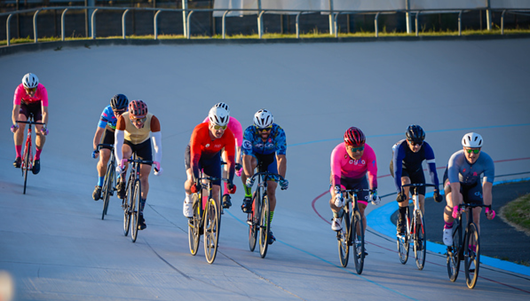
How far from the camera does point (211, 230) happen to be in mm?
5797

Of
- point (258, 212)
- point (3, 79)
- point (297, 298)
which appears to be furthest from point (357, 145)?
point (3, 79)

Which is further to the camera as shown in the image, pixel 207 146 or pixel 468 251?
pixel 207 146

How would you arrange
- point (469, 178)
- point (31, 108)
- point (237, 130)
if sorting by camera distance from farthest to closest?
point (31, 108) → point (237, 130) → point (469, 178)

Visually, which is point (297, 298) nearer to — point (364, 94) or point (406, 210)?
point (406, 210)

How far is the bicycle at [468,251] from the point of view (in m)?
5.64

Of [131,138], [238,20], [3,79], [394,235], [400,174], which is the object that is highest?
[238,20]

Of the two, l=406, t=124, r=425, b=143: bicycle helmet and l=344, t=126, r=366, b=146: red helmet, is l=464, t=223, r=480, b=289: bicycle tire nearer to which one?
l=406, t=124, r=425, b=143: bicycle helmet

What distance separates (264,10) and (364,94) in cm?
518

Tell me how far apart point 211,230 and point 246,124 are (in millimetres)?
8914

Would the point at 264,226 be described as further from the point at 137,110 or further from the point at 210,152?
the point at 137,110

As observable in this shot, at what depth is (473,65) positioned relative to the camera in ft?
66.6

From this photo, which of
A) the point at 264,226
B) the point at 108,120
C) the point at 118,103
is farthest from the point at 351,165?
the point at 108,120

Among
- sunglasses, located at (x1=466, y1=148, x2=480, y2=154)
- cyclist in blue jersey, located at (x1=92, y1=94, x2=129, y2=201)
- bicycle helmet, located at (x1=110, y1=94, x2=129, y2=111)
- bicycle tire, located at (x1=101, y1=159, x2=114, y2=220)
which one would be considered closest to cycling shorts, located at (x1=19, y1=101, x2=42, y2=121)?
cyclist in blue jersey, located at (x1=92, y1=94, x2=129, y2=201)

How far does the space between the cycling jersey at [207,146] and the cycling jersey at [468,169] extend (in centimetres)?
219
